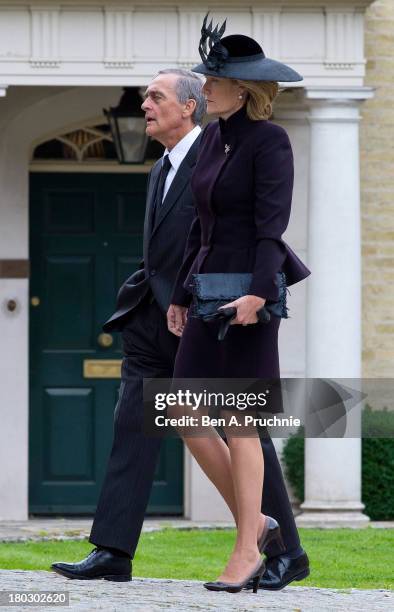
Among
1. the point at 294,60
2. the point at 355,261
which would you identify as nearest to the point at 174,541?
the point at 355,261

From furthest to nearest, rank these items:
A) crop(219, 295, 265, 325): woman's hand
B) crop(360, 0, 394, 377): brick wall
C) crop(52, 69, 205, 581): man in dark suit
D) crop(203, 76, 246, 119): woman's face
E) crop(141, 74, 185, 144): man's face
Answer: crop(360, 0, 394, 377): brick wall
crop(141, 74, 185, 144): man's face
crop(52, 69, 205, 581): man in dark suit
crop(203, 76, 246, 119): woman's face
crop(219, 295, 265, 325): woman's hand

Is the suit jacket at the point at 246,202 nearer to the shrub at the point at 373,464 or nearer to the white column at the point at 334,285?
the white column at the point at 334,285

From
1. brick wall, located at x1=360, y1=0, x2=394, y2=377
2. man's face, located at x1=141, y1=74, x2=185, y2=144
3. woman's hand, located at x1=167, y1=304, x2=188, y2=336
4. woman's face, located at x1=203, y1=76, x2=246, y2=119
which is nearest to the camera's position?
woman's face, located at x1=203, y1=76, x2=246, y2=119

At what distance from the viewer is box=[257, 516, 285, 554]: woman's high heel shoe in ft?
17.8

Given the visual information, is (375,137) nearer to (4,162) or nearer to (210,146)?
(4,162)

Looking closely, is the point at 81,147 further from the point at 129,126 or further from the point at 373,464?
the point at 373,464

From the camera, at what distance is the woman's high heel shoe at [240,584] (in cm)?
528

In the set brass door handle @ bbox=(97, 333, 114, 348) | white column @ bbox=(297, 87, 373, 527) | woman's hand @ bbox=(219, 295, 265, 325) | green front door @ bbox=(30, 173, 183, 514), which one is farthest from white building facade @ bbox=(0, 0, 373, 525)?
woman's hand @ bbox=(219, 295, 265, 325)

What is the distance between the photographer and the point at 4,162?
11656mm

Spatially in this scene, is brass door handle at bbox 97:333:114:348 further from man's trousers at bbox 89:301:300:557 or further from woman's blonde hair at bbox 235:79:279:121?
woman's blonde hair at bbox 235:79:279:121

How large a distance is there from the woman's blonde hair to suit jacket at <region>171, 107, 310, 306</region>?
3 centimetres

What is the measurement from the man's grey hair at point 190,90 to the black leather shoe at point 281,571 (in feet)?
5.29

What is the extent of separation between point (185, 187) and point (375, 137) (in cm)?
618

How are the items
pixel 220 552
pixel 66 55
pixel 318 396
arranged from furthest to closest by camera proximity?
pixel 66 55
pixel 318 396
pixel 220 552
